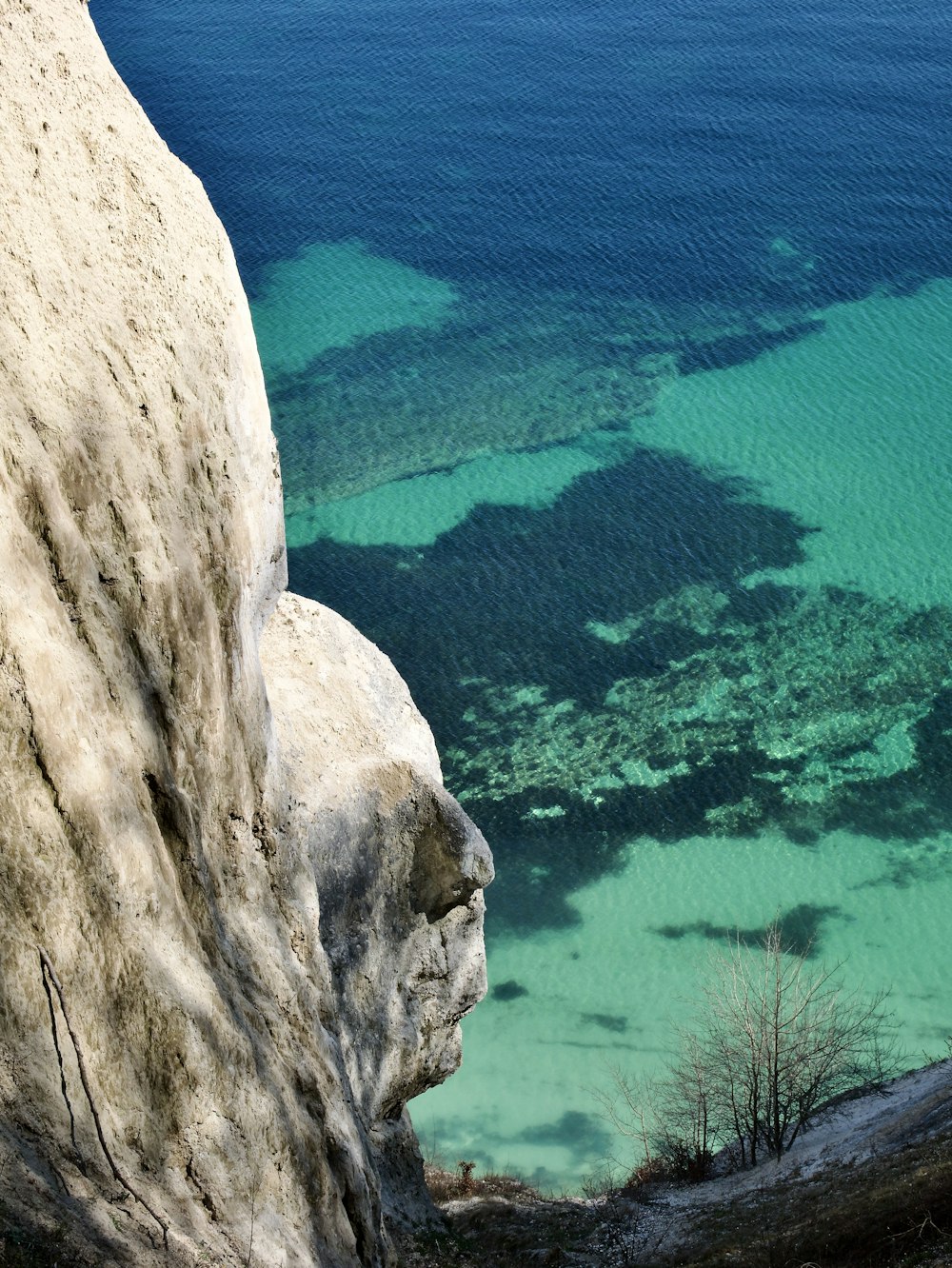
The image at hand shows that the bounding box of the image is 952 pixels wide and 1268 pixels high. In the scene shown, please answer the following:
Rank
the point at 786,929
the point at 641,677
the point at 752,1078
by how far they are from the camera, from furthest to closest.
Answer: the point at 641,677, the point at 786,929, the point at 752,1078

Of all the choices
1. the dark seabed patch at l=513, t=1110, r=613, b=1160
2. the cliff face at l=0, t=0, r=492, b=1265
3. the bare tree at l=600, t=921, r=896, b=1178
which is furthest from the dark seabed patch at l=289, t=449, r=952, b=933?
the cliff face at l=0, t=0, r=492, b=1265

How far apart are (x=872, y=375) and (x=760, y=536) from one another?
41.1 feet

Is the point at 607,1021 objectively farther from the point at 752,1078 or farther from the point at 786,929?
the point at 752,1078

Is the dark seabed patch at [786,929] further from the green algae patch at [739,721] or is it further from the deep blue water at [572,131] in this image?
the deep blue water at [572,131]

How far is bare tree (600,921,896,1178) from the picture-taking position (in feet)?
64.5

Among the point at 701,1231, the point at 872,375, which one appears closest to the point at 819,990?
the point at 701,1231

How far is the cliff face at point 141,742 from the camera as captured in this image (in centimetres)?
868

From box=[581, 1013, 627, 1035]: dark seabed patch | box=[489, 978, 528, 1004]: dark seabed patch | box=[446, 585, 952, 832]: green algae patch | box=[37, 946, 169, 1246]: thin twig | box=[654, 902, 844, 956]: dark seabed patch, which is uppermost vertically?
box=[37, 946, 169, 1246]: thin twig

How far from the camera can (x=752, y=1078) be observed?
64.9ft

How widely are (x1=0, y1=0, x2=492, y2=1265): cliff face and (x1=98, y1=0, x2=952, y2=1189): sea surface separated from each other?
53.0 ft

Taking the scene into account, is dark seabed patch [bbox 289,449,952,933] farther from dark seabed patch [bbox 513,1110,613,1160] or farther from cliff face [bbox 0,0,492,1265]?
cliff face [bbox 0,0,492,1265]

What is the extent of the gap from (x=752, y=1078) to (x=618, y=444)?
3206 centimetres

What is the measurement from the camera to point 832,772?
35.1 m

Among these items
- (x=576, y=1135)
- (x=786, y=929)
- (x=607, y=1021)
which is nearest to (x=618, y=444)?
(x=786, y=929)
